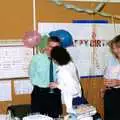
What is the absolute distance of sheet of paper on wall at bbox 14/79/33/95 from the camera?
3305mm

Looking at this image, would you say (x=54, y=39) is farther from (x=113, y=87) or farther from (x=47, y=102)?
(x=113, y=87)

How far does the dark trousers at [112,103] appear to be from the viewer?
122 inches

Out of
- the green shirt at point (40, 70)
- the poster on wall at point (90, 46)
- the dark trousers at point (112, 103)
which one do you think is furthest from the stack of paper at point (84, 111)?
the poster on wall at point (90, 46)

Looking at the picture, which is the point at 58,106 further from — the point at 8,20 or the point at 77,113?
the point at 8,20

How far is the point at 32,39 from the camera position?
10.1 feet

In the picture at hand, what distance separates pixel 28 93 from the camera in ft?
10.9

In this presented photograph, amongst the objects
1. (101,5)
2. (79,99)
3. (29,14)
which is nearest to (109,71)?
(79,99)

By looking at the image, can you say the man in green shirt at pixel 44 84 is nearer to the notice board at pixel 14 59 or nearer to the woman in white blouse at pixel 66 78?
the woman in white blouse at pixel 66 78

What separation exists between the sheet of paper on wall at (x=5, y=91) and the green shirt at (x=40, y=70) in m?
0.32

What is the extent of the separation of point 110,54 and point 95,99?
46 centimetres

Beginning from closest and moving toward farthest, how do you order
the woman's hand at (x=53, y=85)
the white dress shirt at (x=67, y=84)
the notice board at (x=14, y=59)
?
the white dress shirt at (x=67, y=84) < the woman's hand at (x=53, y=85) < the notice board at (x=14, y=59)

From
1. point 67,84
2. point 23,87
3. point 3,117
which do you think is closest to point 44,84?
point 67,84

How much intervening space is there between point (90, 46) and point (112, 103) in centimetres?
64

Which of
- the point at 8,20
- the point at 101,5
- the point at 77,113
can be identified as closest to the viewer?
the point at 77,113
